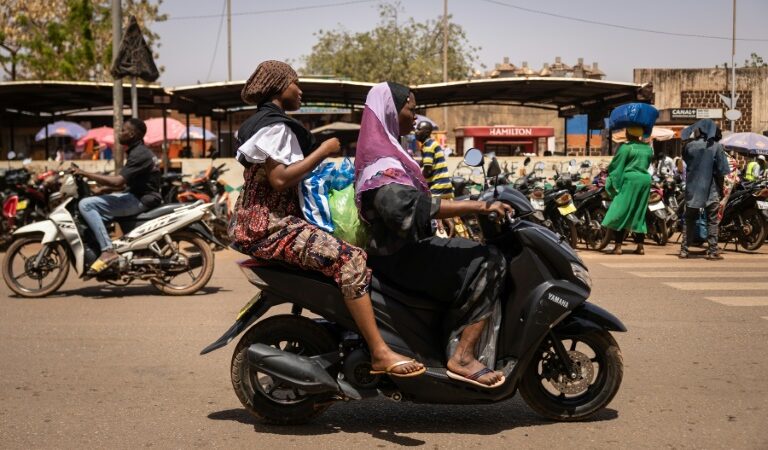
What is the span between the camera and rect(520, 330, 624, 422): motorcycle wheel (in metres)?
4.65

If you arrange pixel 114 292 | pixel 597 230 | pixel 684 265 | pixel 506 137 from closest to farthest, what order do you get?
pixel 114 292
pixel 684 265
pixel 597 230
pixel 506 137

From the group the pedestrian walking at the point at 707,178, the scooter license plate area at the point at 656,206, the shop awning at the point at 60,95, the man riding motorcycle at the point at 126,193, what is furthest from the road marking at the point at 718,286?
the shop awning at the point at 60,95

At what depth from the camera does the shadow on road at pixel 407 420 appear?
4.64 meters

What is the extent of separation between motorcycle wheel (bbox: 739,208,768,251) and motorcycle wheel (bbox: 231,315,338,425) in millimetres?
10658

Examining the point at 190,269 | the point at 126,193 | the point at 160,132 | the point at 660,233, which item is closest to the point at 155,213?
the point at 126,193

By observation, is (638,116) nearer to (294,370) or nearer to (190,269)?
(190,269)

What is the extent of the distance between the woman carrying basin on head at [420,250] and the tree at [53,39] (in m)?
31.6

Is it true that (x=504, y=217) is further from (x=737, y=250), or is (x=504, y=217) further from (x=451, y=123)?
(x=451, y=123)

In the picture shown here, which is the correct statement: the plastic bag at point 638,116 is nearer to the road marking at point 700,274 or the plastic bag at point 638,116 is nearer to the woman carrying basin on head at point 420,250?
the road marking at point 700,274

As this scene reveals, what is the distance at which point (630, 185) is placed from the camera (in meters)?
13.0

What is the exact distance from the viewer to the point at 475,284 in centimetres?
441

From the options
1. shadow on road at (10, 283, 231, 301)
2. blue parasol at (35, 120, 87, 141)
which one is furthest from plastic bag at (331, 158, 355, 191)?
blue parasol at (35, 120, 87, 141)

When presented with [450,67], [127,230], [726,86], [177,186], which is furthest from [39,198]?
[450,67]

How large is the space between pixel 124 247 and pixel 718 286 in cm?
635
